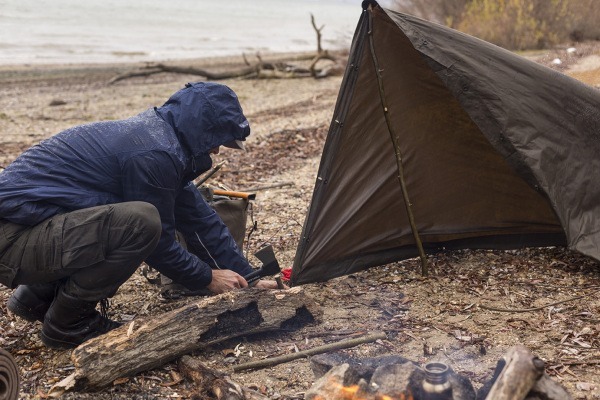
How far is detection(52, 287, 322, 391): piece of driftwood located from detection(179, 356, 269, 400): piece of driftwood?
0.12m

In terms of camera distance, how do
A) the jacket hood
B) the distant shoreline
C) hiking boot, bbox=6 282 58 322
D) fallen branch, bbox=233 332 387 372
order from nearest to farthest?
fallen branch, bbox=233 332 387 372, the jacket hood, hiking boot, bbox=6 282 58 322, the distant shoreline

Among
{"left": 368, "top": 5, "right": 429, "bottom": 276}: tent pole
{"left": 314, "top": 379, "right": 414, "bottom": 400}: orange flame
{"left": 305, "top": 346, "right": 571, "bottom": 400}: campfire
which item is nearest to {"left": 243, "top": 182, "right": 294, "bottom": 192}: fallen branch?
{"left": 368, "top": 5, "right": 429, "bottom": 276}: tent pole

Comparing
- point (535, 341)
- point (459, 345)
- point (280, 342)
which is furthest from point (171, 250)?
point (535, 341)

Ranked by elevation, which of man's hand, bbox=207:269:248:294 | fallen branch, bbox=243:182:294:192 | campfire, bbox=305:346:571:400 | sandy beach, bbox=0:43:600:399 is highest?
campfire, bbox=305:346:571:400

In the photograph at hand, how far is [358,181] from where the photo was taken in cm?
511

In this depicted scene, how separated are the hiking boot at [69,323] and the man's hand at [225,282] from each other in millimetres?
712

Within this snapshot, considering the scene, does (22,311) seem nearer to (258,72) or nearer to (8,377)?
(8,377)

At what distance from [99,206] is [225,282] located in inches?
37.4

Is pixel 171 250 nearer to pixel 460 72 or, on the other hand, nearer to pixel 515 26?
pixel 460 72

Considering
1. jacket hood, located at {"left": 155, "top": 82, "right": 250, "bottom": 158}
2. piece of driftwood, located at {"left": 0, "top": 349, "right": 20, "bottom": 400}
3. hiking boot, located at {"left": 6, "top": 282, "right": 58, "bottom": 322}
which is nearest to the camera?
piece of driftwood, located at {"left": 0, "top": 349, "right": 20, "bottom": 400}

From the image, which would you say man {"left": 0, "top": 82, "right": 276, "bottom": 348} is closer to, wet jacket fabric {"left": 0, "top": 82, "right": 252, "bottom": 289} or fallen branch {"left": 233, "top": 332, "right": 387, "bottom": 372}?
wet jacket fabric {"left": 0, "top": 82, "right": 252, "bottom": 289}

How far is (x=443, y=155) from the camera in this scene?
5250 millimetres

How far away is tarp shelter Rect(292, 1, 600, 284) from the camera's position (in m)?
4.67

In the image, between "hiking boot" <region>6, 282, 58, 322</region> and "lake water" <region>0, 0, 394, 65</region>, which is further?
"lake water" <region>0, 0, 394, 65</region>
